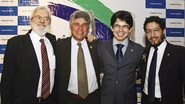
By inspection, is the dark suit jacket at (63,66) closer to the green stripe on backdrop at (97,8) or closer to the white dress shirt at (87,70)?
the white dress shirt at (87,70)

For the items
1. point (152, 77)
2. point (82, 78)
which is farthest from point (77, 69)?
point (152, 77)

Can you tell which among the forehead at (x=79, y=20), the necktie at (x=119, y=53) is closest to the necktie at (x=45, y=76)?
the forehead at (x=79, y=20)

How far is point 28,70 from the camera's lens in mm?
2646

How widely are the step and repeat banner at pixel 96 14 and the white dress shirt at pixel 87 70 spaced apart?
2.40ft

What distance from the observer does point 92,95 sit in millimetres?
2865

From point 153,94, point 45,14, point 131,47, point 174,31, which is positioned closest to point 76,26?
point 45,14

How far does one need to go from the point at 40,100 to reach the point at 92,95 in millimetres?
545

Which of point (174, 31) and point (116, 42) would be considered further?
point (174, 31)

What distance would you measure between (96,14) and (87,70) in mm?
1164

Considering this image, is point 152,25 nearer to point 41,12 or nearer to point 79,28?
point 79,28

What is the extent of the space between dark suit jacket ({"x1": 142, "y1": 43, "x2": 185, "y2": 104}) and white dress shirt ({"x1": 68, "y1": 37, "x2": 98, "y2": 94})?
0.70 metres

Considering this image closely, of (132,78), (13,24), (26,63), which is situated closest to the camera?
(26,63)

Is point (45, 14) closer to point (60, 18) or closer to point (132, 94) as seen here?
point (60, 18)

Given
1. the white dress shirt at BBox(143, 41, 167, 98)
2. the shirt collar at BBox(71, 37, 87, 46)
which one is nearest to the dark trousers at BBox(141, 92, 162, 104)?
the white dress shirt at BBox(143, 41, 167, 98)
